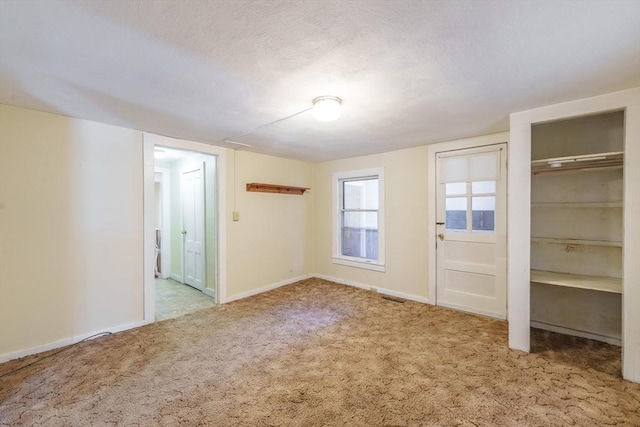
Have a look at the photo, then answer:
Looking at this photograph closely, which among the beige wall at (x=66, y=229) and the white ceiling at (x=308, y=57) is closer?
the white ceiling at (x=308, y=57)

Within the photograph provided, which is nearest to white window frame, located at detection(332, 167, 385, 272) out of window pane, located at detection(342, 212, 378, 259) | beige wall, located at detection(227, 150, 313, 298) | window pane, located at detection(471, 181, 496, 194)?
window pane, located at detection(342, 212, 378, 259)

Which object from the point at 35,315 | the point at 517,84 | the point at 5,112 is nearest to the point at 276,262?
the point at 35,315

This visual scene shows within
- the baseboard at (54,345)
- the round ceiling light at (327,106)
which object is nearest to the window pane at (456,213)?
the round ceiling light at (327,106)

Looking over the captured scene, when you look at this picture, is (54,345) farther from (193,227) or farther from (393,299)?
(393,299)

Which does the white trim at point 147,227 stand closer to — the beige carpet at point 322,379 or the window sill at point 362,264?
the beige carpet at point 322,379

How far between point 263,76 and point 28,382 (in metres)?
2.83

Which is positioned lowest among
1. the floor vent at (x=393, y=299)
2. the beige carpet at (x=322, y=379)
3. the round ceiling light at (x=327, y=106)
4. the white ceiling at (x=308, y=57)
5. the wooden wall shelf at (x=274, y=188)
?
the beige carpet at (x=322, y=379)

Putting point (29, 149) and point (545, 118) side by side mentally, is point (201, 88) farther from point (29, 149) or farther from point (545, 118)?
point (545, 118)

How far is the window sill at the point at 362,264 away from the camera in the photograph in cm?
430

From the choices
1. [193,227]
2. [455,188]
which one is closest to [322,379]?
[455,188]

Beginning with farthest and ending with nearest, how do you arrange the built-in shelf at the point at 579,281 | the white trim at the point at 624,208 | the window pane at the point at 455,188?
the window pane at the point at 455,188
the built-in shelf at the point at 579,281
the white trim at the point at 624,208

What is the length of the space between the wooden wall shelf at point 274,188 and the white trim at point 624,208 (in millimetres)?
3074

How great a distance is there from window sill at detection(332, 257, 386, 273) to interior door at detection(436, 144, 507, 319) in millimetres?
882

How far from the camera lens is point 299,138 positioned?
338 centimetres
